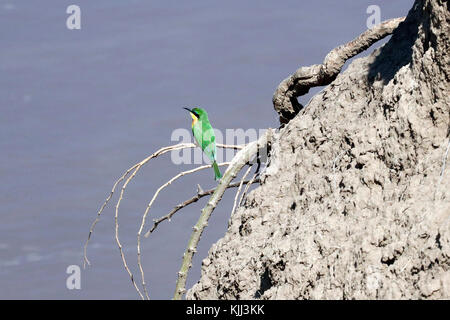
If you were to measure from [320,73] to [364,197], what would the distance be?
1.97 m

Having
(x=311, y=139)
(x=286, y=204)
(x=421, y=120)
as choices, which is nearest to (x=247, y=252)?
(x=286, y=204)

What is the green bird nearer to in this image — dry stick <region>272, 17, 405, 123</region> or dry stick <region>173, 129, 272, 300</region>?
dry stick <region>272, 17, 405, 123</region>

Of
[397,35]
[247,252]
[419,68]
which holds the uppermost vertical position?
[397,35]

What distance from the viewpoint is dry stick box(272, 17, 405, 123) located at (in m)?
5.73

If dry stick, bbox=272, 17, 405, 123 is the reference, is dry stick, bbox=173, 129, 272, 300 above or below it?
below

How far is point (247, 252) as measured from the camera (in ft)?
16.3

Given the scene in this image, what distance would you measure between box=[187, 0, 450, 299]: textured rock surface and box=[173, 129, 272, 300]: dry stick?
1.20 feet

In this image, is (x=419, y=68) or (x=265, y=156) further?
(x=265, y=156)

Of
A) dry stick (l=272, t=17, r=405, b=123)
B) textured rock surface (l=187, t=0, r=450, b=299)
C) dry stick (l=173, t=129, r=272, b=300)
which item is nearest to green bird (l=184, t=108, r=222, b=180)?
dry stick (l=272, t=17, r=405, b=123)

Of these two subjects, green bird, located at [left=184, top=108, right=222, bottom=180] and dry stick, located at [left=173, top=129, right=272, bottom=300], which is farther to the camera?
green bird, located at [left=184, top=108, right=222, bottom=180]

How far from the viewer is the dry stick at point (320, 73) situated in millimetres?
5730

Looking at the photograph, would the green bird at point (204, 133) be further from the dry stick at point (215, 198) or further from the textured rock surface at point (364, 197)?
the textured rock surface at point (364, 197)
